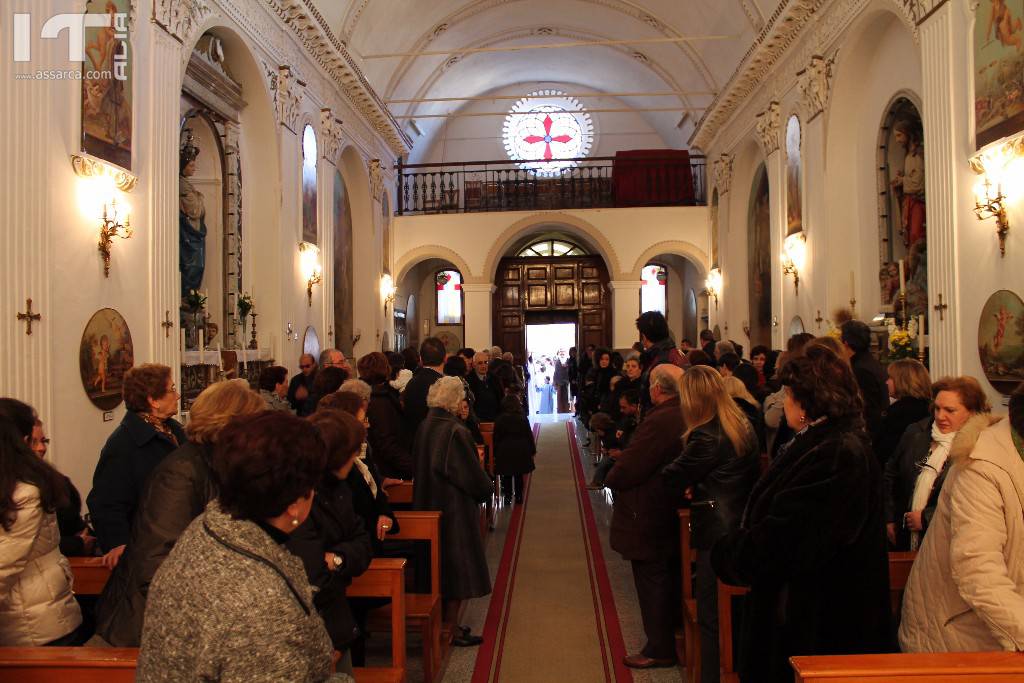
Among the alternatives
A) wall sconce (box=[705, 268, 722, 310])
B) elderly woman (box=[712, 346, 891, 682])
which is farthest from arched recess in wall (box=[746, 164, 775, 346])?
elderly woman (box=[712, 346, 891, 682])

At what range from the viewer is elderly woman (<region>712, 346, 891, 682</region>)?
8.59ft

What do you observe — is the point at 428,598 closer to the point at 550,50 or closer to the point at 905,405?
the point at 905,405

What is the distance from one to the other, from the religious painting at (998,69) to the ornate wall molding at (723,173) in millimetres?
10277

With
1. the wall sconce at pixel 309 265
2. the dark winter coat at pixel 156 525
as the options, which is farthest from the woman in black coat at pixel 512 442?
the dark winter coat at pixel 156 525

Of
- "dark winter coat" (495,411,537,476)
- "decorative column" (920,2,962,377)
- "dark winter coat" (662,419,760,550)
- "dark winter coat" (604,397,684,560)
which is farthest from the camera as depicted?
"dark winter coat" (495,411,537,476)

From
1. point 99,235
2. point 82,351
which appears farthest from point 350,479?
point 99,235

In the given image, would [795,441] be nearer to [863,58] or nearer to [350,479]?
[350,479]

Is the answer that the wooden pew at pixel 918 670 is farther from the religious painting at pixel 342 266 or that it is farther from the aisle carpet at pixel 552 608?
the religious painting at pixel 342 266

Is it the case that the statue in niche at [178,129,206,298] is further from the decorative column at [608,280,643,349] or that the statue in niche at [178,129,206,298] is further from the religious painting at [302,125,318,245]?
the decorative column at [608,280,643,349]

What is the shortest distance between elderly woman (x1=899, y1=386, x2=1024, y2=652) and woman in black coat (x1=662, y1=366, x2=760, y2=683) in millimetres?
1381

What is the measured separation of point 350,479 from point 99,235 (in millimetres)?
4380

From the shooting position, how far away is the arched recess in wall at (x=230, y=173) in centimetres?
990

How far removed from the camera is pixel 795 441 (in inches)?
110

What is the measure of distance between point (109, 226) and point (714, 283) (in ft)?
46.7
